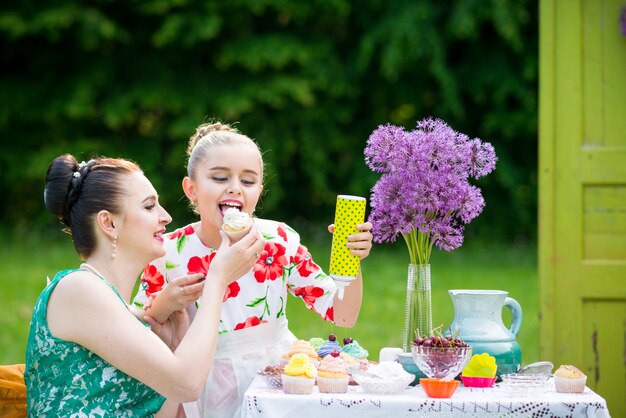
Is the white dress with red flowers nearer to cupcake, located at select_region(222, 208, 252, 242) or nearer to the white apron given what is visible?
Answer: the white apron

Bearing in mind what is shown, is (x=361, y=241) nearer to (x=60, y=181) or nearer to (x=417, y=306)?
(x=417, y=306)

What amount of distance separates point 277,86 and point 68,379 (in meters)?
8.99

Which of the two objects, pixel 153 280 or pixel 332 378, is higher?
pixel 153 280

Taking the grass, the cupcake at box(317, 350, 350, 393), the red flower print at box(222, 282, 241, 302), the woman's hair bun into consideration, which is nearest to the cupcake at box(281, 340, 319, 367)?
the cupcake at box(317, 350, 350, 393)

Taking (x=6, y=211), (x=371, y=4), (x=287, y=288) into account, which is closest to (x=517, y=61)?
(x=371, y=4)

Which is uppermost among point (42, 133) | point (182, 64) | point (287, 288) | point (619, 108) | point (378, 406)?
point (182, 64)

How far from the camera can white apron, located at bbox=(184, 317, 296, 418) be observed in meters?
2.93

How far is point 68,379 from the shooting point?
255cm

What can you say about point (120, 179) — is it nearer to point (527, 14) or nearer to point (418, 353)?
point (418, 353)

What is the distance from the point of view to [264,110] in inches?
470

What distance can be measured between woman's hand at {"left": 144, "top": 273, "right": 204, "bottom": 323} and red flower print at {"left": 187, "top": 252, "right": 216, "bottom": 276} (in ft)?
0.73

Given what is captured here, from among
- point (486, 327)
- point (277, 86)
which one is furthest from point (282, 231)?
point (277, 86)

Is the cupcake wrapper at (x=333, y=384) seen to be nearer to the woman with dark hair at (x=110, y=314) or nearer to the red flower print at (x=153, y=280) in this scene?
the woman with dark hair at (x=110, y=314)

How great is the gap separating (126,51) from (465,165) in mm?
10257
